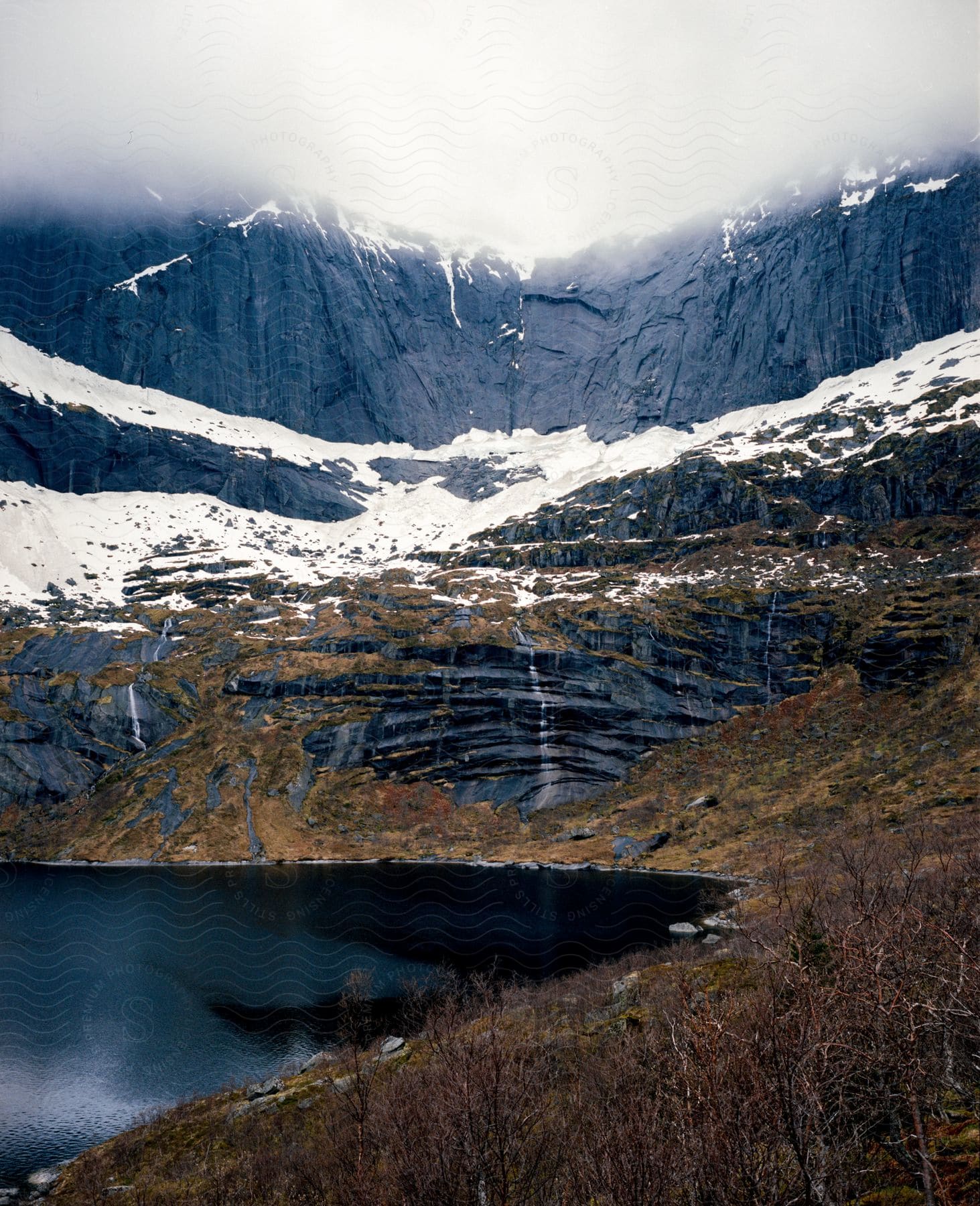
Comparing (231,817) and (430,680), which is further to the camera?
(430,680)

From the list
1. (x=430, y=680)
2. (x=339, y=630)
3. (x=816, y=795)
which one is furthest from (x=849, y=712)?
(x=339, y=630)

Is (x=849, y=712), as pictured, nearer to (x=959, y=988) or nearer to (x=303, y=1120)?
(x=303, y=1120)

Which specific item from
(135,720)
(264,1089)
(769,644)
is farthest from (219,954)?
(769,644)

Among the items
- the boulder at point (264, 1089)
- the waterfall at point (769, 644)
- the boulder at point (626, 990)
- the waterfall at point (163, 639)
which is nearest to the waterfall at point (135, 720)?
the waterfall at point (163, 639)

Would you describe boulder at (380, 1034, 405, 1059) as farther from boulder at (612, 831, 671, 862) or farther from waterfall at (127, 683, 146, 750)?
waterfall at (127, 683, 146, 750)

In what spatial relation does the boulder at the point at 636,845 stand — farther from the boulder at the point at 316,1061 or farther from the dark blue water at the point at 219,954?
the boulder at the point at 316,1061

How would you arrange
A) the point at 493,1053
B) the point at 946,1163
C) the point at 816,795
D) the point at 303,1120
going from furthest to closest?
the point at 816,795 → the point at 303,1120 → the point at 493,1053 → the point at 946,1163

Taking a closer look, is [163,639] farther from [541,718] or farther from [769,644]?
[769,644]
